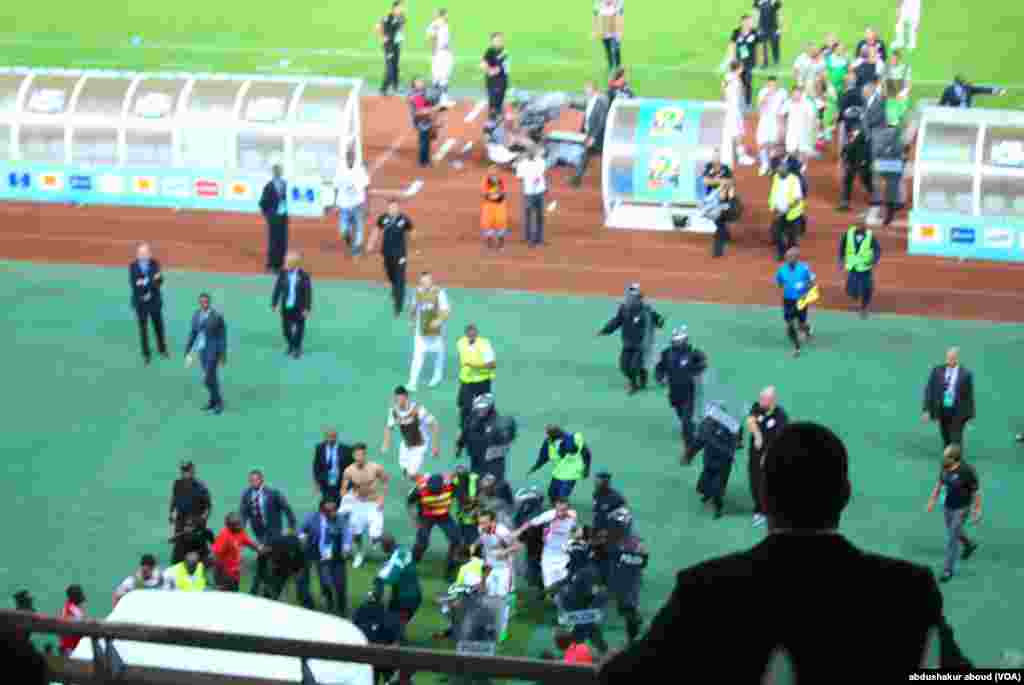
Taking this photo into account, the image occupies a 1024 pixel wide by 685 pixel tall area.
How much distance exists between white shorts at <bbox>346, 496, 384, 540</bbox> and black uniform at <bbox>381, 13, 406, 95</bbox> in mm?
21327

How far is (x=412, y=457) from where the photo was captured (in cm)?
2073

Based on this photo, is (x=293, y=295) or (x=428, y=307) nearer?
(x=428, y=307)

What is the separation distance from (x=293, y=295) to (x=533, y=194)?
660 centimetres

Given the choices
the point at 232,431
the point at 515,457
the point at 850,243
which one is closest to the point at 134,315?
the point at 232,431

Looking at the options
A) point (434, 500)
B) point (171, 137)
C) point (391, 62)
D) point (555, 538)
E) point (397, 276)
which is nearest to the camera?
point (555, 538)

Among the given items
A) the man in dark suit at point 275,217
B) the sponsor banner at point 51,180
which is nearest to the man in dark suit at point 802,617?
the man in dark suit at point 275,217

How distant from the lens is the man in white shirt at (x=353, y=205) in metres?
29.8

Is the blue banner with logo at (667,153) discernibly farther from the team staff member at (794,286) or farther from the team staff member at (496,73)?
the team staff member at (794,286)

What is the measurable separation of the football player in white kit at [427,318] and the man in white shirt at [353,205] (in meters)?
6.10

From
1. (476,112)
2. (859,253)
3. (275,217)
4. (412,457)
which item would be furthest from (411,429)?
(476,112)

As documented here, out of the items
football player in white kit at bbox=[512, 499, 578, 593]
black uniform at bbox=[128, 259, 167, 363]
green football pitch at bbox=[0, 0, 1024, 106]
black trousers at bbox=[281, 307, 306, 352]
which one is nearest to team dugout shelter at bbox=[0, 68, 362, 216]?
black trousers at bbox=[281, 307, 306, 352]

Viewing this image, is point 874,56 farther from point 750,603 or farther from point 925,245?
point 750,603

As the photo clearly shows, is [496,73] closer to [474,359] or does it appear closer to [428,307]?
[428,307]

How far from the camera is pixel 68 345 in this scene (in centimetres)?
2642
